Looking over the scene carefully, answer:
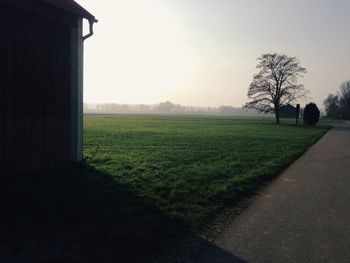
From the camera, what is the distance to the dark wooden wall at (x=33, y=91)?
907 cm

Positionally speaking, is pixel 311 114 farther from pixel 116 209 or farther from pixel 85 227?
pixel 85 227

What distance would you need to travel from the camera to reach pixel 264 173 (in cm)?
1136

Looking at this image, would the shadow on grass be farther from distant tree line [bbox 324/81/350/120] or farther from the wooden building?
distant tree line [bbox 324/81/350/120]

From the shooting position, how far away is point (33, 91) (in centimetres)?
984

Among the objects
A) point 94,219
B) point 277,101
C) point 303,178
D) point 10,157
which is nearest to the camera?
point 94,219

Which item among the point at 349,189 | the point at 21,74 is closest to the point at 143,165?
the point at 21,74

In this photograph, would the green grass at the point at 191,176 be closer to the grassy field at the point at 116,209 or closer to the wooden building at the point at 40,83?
the grassy field at the point at 116,209

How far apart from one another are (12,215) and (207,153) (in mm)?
10327

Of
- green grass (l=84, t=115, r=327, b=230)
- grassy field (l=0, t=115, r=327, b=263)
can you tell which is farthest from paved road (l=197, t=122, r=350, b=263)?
green grass (l=84, t=115, r=327, b=230)

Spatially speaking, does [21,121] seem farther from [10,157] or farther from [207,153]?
[207,153]

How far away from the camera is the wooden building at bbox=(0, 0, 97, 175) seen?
29.9 ft

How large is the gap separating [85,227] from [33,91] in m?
4.94

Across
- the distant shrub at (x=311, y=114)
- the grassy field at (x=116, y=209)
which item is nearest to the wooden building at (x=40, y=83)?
the grassy field at (x=116, y=209)

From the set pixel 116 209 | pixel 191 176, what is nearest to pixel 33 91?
pixel 191 176
